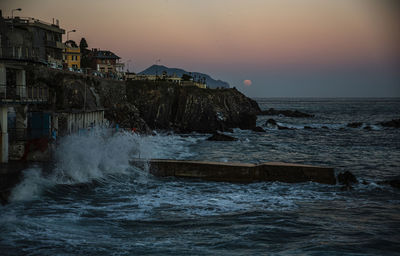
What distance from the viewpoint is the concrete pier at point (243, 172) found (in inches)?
866

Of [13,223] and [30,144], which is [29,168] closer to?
[30,144]

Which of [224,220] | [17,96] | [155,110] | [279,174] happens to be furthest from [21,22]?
[224,220]

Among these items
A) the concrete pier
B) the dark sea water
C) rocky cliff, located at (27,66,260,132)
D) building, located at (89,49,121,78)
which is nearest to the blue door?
the dark sea water

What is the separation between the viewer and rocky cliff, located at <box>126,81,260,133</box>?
202 ft

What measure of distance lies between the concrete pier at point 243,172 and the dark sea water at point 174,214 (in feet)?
2.35

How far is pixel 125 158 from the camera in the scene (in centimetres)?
2472

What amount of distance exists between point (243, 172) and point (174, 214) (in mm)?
8165

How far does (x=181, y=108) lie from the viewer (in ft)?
212

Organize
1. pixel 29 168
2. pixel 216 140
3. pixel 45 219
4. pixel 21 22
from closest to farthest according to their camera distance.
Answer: pixel 45 219 → pixel 29 168 → pixel 216 140 → pixel 21 22

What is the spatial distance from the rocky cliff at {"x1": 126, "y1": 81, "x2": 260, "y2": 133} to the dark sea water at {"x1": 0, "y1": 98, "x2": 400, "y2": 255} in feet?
116

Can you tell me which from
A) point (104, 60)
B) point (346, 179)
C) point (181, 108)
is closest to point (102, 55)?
point (104, 60)

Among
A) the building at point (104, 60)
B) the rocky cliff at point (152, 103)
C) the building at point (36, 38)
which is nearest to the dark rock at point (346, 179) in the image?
the rocky cliff at point (152, 103)

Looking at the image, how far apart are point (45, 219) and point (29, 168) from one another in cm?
678

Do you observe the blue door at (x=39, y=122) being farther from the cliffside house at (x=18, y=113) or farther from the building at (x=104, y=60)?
the building at (x=104, y=60)
